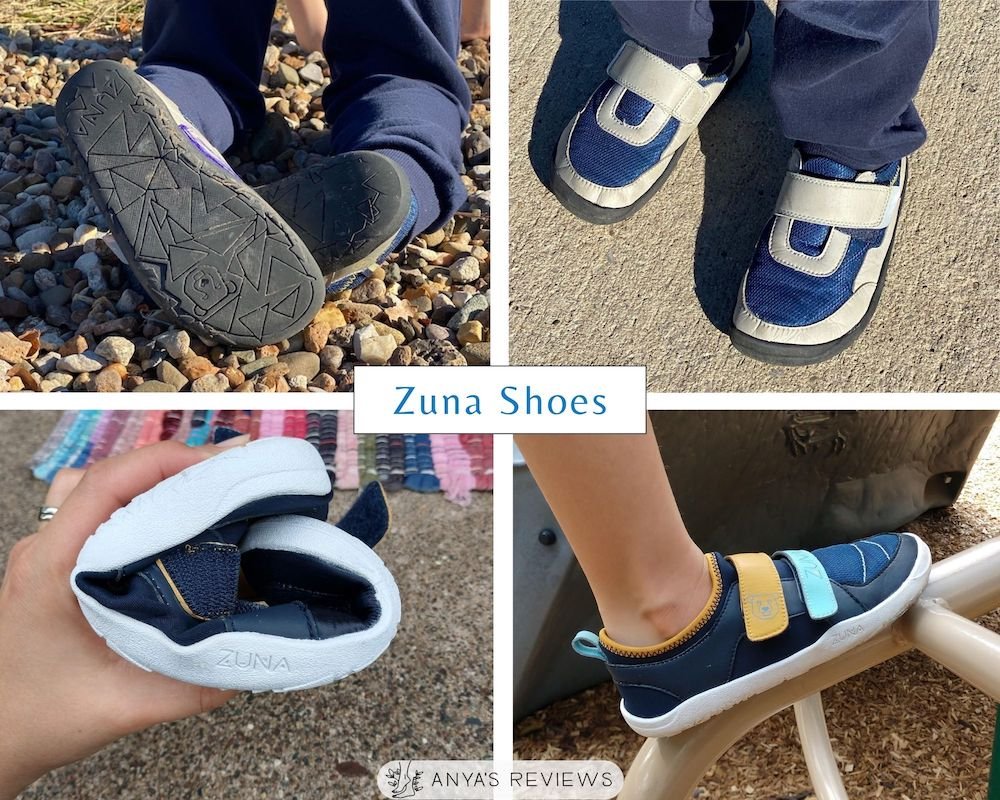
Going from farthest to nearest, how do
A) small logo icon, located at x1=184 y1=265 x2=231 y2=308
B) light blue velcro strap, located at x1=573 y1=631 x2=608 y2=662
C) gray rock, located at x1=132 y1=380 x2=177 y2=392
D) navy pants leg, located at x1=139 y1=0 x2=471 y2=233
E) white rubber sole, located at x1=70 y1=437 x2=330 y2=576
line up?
navy pants leg, located at x1=139 y1=0 x2=471 y2=233, gray rock, located at x1=132 y1=380 x2=177 y2=392, small logo icon, located at x1=184 y1=265 x2=231 y2=308, light blue velcro strap, located at x1=573 y1=631 x2=608 y2=662, white rubber sole, located at x1=70 y1=437 x2=330 y2=576

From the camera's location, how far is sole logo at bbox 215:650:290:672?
2.50 feet

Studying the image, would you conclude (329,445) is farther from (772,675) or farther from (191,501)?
(772,675)

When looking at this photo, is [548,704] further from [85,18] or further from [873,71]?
[85,18]

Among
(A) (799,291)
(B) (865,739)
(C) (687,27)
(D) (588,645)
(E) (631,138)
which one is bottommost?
(B) (865,739)

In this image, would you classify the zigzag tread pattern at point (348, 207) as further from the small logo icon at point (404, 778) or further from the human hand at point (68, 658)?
the small logo icon at point (404, 778)

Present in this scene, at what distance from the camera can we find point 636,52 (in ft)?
4.09

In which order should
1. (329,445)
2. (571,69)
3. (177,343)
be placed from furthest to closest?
(329,445) → (571,69) → (177,343)

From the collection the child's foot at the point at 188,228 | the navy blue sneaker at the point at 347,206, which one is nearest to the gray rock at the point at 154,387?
the child's foot at the point at 188,228

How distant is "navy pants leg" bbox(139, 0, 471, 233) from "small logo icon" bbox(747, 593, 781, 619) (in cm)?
66

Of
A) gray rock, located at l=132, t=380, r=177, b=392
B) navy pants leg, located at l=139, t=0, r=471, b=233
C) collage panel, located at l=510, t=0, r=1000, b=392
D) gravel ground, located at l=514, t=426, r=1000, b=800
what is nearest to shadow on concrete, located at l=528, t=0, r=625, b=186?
collage panel, located at l=510, t=0, r=1000, b=392

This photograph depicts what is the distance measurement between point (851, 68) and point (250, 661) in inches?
33.2

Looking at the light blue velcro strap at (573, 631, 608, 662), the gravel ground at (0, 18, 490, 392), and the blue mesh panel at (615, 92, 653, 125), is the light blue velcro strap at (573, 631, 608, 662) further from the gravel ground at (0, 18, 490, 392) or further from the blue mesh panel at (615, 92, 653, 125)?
the blue mesh panel at (615, 92, 653, 125)

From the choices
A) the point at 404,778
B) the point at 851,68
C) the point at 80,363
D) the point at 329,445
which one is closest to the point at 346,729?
the point at 404,778

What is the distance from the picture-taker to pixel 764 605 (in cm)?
82
